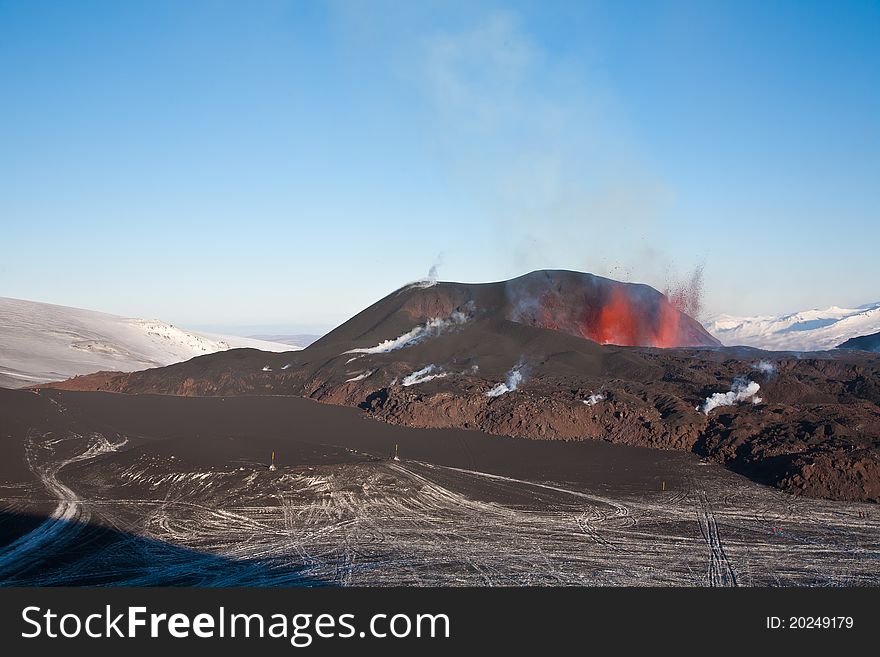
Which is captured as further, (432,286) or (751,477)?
(432,286)

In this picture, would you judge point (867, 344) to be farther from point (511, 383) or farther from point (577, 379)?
point (511, 383)

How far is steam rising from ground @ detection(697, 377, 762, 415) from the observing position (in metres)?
43.5

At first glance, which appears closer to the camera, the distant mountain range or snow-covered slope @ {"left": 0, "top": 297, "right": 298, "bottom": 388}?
the distant mountain range

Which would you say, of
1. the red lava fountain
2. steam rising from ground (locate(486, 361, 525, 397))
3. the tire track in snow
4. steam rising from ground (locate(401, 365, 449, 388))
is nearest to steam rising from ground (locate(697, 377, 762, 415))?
steam rising from ground (locate(486, 361, 525, 397))

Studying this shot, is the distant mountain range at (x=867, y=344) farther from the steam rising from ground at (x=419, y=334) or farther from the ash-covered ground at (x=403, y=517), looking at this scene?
the ash-covered ground at (x=403, y=517)

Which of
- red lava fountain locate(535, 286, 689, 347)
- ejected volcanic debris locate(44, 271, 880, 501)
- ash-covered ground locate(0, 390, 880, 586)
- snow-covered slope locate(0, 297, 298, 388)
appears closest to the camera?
ash-covered ground locate(0, 390, 880, 586)

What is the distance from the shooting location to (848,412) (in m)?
39.2

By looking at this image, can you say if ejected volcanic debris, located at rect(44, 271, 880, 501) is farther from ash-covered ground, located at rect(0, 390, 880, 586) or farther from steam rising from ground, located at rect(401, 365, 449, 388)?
ash-covered ground, located at rect(0, 390, 880, 586)

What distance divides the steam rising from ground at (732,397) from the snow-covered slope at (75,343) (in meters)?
71.8

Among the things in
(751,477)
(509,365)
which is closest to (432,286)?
(509,365)

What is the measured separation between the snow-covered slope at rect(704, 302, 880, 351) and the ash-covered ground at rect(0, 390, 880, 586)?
12784cm

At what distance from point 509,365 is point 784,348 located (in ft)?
361

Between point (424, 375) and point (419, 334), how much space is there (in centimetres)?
1613

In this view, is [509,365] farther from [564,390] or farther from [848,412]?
[848,412]
